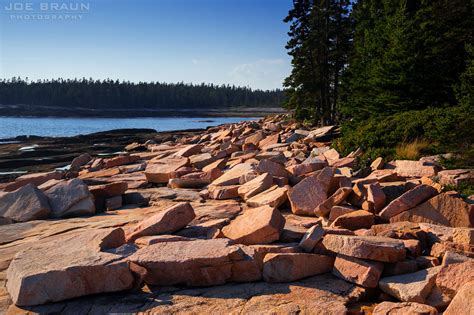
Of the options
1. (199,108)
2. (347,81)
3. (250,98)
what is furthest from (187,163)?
(250,98)

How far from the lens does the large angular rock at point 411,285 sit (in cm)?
373

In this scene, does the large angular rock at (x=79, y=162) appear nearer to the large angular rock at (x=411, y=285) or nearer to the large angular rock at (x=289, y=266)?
the large angular rock at (x=289, y=266)

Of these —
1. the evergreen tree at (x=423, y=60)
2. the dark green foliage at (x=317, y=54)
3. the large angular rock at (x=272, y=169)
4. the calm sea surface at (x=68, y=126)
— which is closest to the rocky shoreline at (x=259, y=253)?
the large angular rock at (x=272, y=169)

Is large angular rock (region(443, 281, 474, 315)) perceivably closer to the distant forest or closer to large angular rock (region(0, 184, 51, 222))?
large angular rock (region(0, 184, 51, 222))

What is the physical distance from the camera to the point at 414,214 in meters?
5.71

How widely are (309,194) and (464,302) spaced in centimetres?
344

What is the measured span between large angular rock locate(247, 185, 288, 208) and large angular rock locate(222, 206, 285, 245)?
146cm

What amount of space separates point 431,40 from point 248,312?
1270 cm

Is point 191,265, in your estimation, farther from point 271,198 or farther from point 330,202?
point 271,198

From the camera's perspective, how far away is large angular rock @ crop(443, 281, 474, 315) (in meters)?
3.13

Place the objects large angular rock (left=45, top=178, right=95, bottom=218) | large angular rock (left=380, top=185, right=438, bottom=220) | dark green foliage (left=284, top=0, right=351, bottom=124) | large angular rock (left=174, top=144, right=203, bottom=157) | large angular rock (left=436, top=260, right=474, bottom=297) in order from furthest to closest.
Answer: dark green foliage (left=284, top=0, right=351, bottom=124)
large angular rock (left=174, top=144, right=203, bottom=157)
large angular rock (left=45, top=178, right=95, bottom=218)
large angular rock (left=380, top=185, right=438, bottom=220)
large angular rock (left=436, top=260, right=474, bottom=297)

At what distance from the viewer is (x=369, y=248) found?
4156 millimetres

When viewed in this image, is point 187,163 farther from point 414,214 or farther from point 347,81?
point 347,81

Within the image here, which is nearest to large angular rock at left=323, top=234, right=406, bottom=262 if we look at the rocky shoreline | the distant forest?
the rocky shoreline
